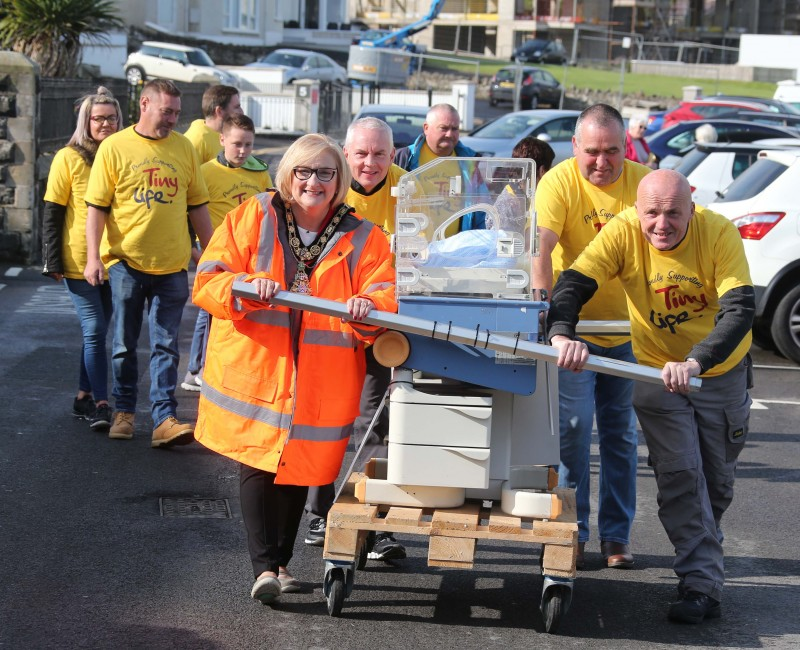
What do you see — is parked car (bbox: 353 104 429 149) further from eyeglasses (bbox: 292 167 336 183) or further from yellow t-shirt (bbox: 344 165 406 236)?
eyeglasses (bbox: 292 167 336 183)

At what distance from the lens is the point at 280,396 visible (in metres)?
5.18

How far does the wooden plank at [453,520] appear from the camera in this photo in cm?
512

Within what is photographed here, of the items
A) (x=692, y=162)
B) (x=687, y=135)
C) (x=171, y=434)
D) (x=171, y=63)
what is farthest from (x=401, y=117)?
(x=171, y=63)

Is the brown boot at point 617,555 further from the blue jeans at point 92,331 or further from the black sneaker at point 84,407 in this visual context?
the black sneaker at point 84,407

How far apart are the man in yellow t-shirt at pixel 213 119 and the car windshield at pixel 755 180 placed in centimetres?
506

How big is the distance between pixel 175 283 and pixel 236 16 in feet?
180

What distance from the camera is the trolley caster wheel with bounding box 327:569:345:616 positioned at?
5234 mm

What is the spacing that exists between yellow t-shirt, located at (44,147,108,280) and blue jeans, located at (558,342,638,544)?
3599 mm

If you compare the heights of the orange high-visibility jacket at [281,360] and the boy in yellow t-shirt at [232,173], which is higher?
the boy in yellow t-shirt at [232,173]

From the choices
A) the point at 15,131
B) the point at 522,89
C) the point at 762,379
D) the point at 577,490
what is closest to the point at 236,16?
the point at 522,89

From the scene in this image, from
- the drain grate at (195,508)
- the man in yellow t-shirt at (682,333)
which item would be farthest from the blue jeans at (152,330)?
the man in yellow t-shirt at (682,333)

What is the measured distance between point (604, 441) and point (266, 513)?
1.83m

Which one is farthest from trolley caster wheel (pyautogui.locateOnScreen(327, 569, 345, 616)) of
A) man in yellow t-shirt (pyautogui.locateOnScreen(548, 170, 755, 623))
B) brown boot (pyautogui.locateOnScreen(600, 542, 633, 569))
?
brown boot (pyautogui.locateOnScreen(600, 542, 633, 569))

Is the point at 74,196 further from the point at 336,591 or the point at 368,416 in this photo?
the point at 336,591
